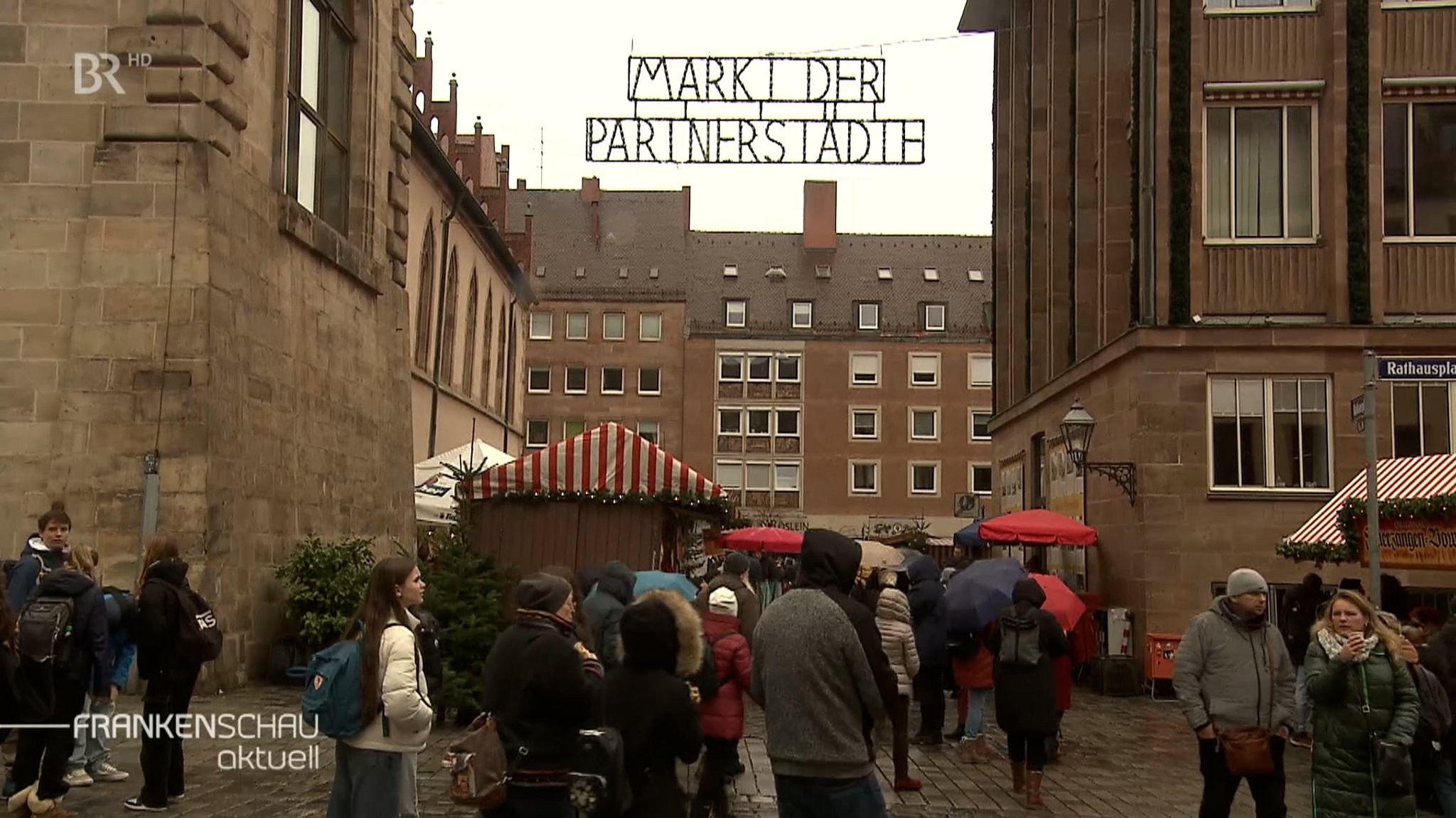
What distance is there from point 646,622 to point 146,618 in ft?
14.3

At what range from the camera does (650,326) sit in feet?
238

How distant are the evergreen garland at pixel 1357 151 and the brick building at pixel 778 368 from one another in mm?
47889

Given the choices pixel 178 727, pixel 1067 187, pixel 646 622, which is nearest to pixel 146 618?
pixel 178 727

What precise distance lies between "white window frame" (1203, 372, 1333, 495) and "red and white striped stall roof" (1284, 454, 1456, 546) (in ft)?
16.9

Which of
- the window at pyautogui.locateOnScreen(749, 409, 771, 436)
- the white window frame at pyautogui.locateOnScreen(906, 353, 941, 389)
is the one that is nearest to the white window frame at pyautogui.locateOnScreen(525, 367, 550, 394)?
the window at pyautogui.locateOnScreen(749, 409, 771, 436)

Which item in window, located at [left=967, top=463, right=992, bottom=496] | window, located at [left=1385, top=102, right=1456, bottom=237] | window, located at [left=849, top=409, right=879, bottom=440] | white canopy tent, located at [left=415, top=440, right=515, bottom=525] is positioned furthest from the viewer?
window, located at [left=849, top=409, right=879, bottom=440]

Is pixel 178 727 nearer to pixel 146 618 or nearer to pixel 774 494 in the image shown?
pixel 146 618

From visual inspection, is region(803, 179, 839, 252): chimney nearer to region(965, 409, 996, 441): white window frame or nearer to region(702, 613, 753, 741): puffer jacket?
region(965, 409, 996, 441): white window frame

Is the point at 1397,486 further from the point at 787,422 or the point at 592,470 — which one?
the point at 787,422

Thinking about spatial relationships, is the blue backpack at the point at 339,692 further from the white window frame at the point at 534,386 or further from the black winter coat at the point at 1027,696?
the white window frame at the point at 534,386

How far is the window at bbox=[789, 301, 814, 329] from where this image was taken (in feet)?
239

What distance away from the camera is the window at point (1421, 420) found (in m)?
21.5

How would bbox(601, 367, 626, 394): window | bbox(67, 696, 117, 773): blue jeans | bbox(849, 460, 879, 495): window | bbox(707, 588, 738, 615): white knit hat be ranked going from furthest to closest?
bbox(601, 367, 626, 394): window < bbox(849, 460, 879, 495): window < bbox(67, 696, 117, 773): blue jeans < bbox(707, 588, 738, 615): white knit hat

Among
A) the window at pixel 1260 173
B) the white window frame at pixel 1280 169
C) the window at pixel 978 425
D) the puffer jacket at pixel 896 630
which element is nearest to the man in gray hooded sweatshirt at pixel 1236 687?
the puffer jacket at pixel 896 630
